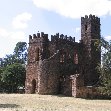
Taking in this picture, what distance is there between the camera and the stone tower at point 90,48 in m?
50.0

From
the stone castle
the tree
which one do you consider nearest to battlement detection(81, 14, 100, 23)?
the stone castle

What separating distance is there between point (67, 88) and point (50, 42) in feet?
25.3

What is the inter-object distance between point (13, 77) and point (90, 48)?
1452cm

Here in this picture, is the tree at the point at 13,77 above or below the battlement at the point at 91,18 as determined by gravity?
below

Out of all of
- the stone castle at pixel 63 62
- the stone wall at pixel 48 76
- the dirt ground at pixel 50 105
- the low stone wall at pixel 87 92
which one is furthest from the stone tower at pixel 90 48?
the dirt ground at pixel 50 105

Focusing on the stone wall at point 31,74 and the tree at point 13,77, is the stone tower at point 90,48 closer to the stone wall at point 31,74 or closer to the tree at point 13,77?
the stone wall at point 31,74

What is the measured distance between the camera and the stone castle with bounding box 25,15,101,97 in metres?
44.1

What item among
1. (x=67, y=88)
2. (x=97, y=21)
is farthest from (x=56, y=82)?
(x=97, y=21)

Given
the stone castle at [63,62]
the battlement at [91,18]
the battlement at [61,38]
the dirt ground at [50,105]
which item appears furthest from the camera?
the battlement at [91,18]

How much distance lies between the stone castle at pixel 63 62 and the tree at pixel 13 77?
8.43 m

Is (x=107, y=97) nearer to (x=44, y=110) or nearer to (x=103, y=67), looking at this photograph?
(x=103, y=67)

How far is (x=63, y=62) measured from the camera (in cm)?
4709

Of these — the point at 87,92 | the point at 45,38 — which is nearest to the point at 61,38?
the point at 45,38

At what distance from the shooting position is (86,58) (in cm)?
5066
